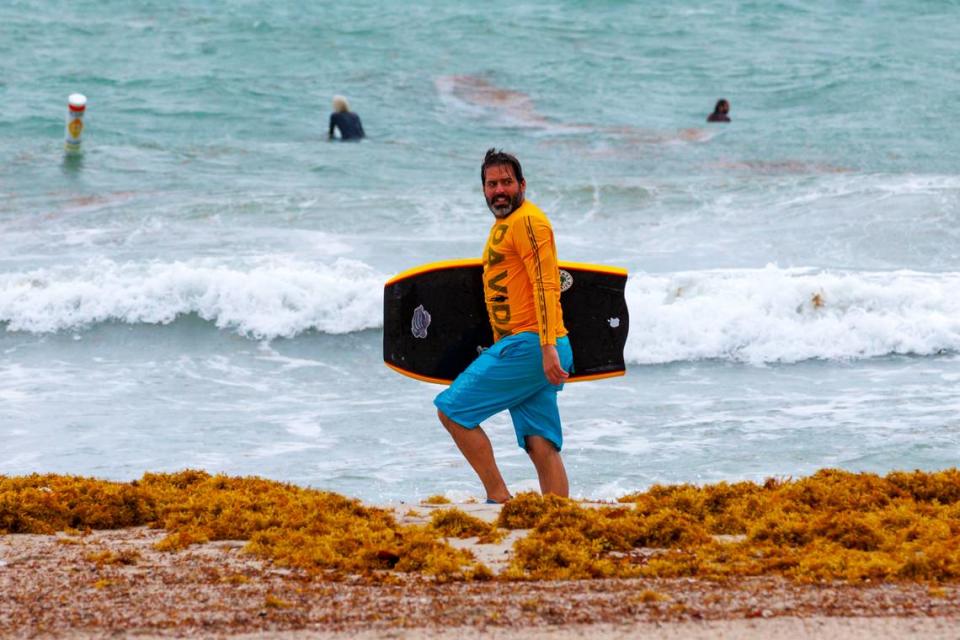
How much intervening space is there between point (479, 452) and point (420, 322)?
650 millimetres

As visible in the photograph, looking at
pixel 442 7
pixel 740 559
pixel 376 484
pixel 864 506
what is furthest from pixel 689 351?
pixel 442 7

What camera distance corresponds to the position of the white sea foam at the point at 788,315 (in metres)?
9.73

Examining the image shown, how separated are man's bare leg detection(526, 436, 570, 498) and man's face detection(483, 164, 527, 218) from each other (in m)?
0.92

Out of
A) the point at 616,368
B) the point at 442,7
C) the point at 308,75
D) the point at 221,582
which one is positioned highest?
the point at 442,7

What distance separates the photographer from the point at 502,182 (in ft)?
15.4

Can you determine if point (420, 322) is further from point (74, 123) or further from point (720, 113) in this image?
point (720, 113)

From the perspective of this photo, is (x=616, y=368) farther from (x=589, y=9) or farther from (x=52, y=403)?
(x=589, y=9)

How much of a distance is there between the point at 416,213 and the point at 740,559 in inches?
419

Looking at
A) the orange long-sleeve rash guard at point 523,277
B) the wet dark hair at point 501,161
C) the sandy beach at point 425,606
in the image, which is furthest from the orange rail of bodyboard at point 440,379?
the sandy beach at point 425,606

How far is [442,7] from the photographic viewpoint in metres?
26.4

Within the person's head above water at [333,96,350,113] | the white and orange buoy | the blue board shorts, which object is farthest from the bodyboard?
the person's head above water at [333,96,350,113]

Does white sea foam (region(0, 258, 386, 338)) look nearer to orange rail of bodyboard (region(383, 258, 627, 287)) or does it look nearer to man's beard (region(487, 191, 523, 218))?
orange rail of bodyboard (region(383, 258, 627, 287))

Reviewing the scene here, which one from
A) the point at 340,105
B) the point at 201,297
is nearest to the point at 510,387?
the point at 201,297

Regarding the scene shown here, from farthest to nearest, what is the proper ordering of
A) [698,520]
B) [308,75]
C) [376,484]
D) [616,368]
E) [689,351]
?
[308,75] < [689,351] < [376,484] < [616,368] < [698,520]
